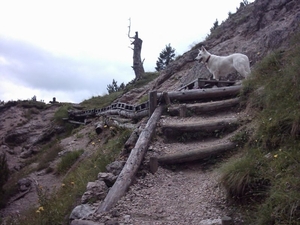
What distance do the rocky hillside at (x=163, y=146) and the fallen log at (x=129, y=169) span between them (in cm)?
12

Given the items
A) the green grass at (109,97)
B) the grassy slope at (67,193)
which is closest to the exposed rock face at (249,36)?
the green grass at (109,97)

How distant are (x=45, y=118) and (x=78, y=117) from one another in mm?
3275

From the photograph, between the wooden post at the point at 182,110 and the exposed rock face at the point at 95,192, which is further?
the wooden post at the point at 182,110

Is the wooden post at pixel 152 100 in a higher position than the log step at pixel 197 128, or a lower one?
higher

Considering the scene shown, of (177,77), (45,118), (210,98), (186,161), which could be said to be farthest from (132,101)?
(186,161)

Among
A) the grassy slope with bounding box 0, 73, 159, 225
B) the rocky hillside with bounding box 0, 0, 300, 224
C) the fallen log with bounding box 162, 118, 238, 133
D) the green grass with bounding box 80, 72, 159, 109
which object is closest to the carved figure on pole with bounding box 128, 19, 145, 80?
the green grass with bounding box 80, 72, 159, 109

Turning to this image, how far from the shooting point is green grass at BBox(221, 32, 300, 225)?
11.6ft

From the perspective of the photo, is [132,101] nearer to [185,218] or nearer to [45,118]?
[45,118]

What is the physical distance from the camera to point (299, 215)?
10.8 ft

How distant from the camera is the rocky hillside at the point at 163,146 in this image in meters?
4.66

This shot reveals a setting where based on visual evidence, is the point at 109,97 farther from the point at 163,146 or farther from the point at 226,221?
the point at 226,221

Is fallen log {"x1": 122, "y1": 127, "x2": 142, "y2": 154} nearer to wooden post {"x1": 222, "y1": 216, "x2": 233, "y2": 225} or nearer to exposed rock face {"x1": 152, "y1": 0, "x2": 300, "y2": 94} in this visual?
wooden post {"x1": 222, "y1": 216, "x2": 233, "y2": 225}

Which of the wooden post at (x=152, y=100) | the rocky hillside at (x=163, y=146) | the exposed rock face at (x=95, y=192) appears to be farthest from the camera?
the wooden post at (x=152, y=100)

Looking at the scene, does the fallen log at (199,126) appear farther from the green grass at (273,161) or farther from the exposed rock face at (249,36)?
the exposed rock face at (249,36)
